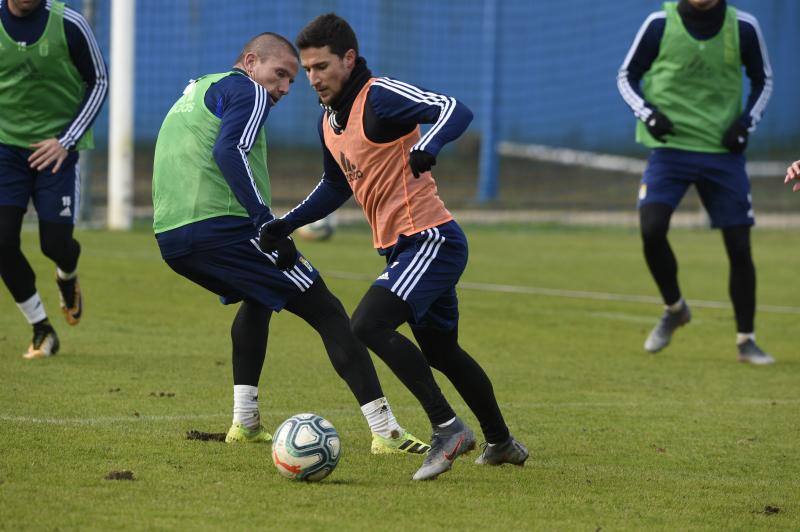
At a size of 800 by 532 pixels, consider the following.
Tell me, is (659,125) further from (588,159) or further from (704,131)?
(588,159)

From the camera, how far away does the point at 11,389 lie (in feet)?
23.3

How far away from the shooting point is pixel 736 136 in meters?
9.27

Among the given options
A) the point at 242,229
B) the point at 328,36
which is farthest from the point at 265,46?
the point at 242,229

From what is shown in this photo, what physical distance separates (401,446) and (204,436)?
92cm

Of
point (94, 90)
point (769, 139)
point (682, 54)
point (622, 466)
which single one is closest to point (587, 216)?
point (769, 139)

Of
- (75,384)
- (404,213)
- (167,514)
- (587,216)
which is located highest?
(404,213)

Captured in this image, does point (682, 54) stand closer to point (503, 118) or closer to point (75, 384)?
point (75, 384)

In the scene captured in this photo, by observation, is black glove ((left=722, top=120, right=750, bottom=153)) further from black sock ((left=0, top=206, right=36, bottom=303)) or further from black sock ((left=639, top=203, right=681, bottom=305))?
black sock ((left=0, top=206, right=36, bottom=303))

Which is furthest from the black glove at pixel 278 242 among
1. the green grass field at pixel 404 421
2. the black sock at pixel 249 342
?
the green grass field at pixel 404 421

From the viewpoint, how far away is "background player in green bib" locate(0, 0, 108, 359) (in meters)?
8.16

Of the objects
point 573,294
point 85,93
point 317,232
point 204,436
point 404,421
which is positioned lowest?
point 317,232

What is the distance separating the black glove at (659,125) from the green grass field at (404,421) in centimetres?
160

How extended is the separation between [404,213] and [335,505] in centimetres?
140

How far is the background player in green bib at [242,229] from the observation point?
19.3 feet
